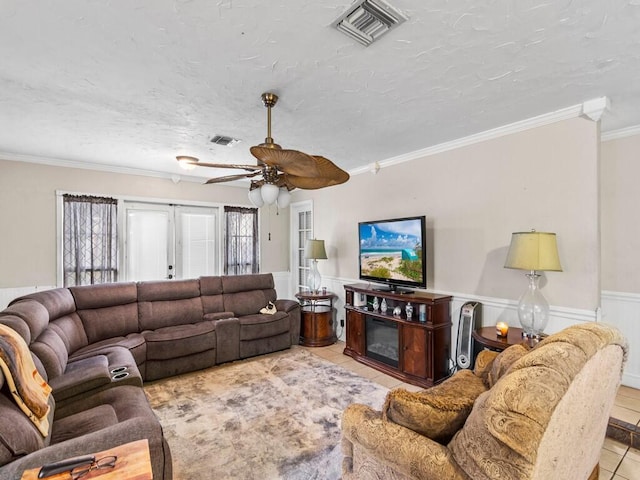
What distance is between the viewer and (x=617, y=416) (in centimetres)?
256

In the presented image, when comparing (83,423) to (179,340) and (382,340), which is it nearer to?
(179,340)

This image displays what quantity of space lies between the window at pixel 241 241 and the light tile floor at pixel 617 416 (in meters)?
2.36

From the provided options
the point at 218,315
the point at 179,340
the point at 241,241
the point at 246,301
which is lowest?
the point at 179,340

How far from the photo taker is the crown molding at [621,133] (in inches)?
115

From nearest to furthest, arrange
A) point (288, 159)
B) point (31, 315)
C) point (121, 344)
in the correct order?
1. point (288, 159)
2. point (31, 315)
3. point (121, 344)

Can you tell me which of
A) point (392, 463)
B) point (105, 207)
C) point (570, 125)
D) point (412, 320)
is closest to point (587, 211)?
point (570, 125)

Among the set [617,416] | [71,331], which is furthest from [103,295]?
[617,416]

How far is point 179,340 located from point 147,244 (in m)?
2.01

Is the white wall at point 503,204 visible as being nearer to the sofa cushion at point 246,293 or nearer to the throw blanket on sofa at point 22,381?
the sofa cushion at point 246,293

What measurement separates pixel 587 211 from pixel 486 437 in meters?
2.42

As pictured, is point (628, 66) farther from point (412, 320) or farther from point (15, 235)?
point (15, 235)

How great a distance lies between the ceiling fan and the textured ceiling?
0.46 metres

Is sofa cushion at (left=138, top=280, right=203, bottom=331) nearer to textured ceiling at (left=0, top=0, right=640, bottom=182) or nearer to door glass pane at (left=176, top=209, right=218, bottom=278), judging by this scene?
door glass pane at (left=176, top=209, right=218, bottom=278)

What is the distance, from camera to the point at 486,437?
1.01 metres
